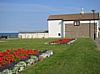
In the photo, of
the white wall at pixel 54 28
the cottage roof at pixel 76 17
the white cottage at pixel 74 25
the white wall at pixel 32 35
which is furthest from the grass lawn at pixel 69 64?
the white wall at pixel 32 35

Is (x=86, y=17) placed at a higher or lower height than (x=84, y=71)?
higher

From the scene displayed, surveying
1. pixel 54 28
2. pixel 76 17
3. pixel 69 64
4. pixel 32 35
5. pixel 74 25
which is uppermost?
pixel 76 17

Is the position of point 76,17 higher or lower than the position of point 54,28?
higher

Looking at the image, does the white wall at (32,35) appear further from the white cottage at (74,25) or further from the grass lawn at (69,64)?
the grass lawn at (69,64)

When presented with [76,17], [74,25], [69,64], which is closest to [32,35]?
[74,25]

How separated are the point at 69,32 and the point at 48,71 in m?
68.1

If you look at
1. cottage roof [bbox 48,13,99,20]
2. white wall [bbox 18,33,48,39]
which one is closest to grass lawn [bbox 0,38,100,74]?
cottage roof [bbox 48,13,99,20]

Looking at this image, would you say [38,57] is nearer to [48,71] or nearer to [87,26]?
[48,71]

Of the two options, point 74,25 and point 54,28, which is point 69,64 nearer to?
point 74,25

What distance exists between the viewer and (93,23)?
78125 millimetres

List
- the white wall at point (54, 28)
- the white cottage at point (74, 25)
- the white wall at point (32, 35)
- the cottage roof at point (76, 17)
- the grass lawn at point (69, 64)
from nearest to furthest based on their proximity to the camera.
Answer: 1. the grass lawn at point (69, 64)
2. the white cottage at point (74, 25)
3. the cottage roof at point (76, 17)
4. the white wall at point (54, 28)
5. the white wall at point (32, 35)

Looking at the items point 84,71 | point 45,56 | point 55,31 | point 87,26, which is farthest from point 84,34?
point 84,71

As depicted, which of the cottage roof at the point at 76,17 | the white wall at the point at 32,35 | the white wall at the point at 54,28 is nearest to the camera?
the cottage roof at the point at 76,17

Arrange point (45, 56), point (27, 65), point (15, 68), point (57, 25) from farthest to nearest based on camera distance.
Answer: point (57, 25) < point (45, 56) < point (27, 65) < point (15, 68)
